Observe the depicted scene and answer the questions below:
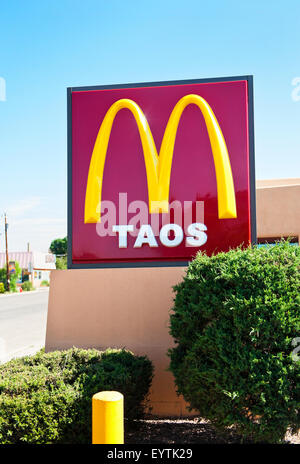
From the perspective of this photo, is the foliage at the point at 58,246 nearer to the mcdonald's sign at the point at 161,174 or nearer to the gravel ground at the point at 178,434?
the mcdonald's sign at the point at 161,174

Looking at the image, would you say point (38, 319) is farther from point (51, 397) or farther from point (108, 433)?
point (108, 433)

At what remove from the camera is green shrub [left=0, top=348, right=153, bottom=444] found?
14.3 feet

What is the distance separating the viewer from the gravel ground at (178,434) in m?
5.00

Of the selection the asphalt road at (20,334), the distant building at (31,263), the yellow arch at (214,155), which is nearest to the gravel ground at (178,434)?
the yellow arch at (214,155)

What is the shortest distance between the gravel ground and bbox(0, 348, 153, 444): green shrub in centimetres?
28

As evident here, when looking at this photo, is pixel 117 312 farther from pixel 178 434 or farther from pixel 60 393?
pixel 60 393

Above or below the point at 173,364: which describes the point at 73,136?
above

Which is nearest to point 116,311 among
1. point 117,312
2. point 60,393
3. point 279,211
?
point 117,312

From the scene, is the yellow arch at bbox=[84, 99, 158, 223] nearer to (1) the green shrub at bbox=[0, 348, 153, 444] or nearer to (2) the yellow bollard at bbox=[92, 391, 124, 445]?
(1) the green shrub at bbox=[0, 348, 153, 444]

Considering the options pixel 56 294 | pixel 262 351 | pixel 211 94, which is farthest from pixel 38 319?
pixel 262 351

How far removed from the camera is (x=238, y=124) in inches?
263

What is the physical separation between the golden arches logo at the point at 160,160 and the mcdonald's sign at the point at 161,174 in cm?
2

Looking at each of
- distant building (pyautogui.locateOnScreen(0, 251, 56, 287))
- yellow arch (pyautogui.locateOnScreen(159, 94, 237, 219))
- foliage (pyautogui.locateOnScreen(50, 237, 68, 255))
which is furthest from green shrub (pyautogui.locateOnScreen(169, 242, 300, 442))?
foliage (pyautogui.locateOnScreen(50, 237, 68, 255))
